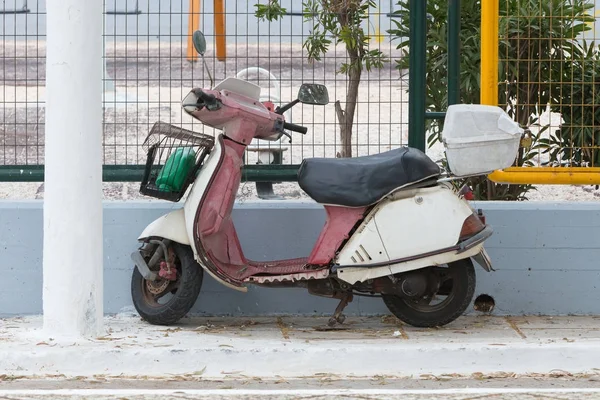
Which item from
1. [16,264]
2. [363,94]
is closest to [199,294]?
[16,264]

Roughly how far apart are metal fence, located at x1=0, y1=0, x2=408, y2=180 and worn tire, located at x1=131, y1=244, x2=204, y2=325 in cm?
104

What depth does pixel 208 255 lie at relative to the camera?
24.5ft

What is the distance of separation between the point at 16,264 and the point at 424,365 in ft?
9.21

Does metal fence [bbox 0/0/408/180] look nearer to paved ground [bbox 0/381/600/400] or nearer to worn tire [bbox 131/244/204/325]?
worn tire [bbox 131/244/204/325]

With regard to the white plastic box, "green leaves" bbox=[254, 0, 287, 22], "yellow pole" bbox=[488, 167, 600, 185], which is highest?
"green leaves" bbox=[254, 0, 287, 22]

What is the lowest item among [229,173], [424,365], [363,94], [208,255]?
[424,365]

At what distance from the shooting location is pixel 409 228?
288 inches

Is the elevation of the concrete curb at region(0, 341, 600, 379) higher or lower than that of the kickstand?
lower

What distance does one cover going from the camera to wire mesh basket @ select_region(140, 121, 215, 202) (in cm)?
764

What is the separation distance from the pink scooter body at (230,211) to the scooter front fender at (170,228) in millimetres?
126

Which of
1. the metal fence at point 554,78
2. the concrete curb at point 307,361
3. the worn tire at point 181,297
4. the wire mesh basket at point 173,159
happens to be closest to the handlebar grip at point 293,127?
the wire mesh basket at point 173,159

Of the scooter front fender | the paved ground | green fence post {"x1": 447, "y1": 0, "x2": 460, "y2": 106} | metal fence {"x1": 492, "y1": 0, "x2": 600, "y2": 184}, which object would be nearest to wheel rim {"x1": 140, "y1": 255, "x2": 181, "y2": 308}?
the scooter front fender

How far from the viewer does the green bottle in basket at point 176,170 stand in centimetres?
764

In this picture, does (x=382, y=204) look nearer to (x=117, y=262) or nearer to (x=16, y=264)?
(x=117, y=262)
